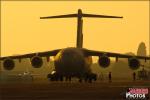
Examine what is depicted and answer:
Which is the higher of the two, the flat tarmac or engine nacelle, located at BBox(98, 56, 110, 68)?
engine nacelle, located at BBox(98, 56, 110, 68)

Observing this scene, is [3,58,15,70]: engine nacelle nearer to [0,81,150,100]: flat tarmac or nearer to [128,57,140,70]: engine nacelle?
[128,57,140,70]: engine nacelle

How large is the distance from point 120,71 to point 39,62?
4154 inches

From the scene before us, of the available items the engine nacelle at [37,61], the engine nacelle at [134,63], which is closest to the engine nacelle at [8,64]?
the engine nacelle at [37,61]

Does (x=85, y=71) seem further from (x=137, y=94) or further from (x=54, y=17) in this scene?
(x=137, y=94)

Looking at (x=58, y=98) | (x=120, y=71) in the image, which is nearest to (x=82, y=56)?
(x=58, y=98)

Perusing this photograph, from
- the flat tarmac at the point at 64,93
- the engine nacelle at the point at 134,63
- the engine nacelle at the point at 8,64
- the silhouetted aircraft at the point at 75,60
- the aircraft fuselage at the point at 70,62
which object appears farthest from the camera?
the engine nacelle at the point at 8,64

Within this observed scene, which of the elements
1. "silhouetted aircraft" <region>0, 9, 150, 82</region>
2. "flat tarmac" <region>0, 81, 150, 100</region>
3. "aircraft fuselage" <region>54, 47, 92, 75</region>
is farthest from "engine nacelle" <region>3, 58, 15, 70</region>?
"flat tarmac" <region>0, 81, 150, 100</region>

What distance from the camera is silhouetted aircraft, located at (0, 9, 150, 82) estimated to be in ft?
148

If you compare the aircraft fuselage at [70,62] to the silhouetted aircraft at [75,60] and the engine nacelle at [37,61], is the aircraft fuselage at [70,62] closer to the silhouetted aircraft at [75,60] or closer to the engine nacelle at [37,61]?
the silhouetted aircraft at [75,60]

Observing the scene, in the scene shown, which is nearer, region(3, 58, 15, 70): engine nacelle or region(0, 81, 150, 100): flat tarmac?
region(0, 81, 150, 100): flat tarmac

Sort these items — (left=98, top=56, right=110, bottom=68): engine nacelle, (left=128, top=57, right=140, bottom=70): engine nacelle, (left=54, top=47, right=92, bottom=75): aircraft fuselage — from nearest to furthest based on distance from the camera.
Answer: (left=54, top=47, right=92, bottom=75): aircraft fuselage → (left=128, top=57, right=140, bottom=70): engine nacelle → (left=98, top=56, right=110, bottom=68): engine nacelle

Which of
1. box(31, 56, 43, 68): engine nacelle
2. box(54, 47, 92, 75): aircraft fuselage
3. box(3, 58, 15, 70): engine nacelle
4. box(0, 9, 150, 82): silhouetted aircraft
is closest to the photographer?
box(54, 47, 92, 75): aircraft fuselage

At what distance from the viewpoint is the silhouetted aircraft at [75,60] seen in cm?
4519

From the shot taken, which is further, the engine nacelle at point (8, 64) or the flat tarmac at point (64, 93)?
the engine nacelle at point (8, 64)
